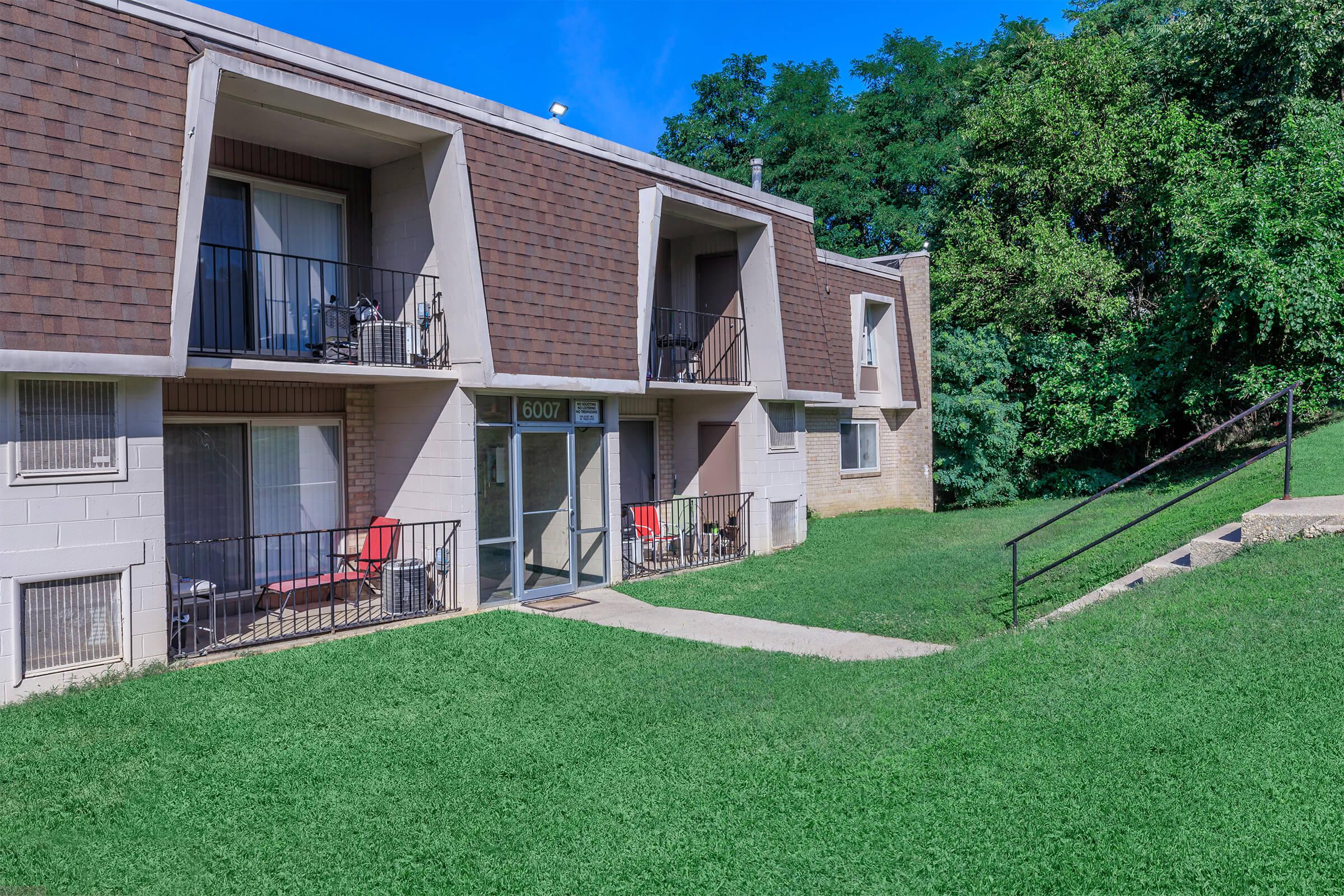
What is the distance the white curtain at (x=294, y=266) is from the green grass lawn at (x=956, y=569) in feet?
17.7

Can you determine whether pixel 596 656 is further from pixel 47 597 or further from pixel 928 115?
pixel 928 115

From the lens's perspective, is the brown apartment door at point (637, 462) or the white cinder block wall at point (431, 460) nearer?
the white cinder block wall at point (431, 460)

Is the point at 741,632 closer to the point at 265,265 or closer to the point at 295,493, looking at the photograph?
the point at 295,493

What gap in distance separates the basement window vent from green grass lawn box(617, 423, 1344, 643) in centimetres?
28

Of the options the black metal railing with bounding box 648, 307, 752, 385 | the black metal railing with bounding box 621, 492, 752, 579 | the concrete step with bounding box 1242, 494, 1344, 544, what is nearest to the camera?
the concrete step with bounding box 1242, 494, 1344, 544

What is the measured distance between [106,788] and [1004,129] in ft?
84.0

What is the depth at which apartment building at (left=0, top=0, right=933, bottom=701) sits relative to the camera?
713cm

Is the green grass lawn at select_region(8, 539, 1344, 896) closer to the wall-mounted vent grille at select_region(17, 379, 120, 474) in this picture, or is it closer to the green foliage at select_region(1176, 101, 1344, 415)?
the wall-mounted vent grille at select_region(17, 379, 120, 474)

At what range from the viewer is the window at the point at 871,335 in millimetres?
22031

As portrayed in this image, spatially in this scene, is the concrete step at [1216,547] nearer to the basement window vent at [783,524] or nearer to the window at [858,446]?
the basement window vent at [783,524]

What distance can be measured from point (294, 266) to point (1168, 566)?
10.3 metres

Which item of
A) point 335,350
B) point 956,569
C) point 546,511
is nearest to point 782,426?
point 956,569

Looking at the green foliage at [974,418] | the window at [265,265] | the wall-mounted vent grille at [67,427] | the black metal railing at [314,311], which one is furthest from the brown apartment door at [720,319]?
the wall-mounted vent grille at [67,427]

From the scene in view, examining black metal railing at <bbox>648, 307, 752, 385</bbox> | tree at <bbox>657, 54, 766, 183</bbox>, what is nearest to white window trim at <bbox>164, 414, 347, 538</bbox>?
black metal railing at <bbox>648, 307, 752, 385</bbox>
